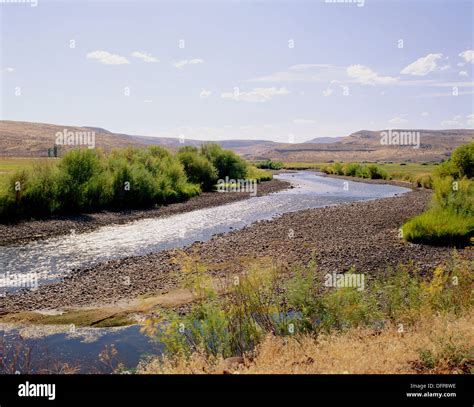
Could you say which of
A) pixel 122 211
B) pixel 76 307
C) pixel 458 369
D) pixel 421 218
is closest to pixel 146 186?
pixel 122 211

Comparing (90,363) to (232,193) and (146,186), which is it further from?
(232,193)

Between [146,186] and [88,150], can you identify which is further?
[146,186]

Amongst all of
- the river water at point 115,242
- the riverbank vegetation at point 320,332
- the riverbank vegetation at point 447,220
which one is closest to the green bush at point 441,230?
the riverbank vegetation at point 447,220

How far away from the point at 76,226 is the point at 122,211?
8141 millimetres

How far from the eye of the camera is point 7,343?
12430 mm

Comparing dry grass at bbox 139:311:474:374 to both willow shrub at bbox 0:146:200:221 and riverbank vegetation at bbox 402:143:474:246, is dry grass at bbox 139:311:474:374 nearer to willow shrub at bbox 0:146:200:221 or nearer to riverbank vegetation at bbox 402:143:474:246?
riverbank vegetation at bbox 402:143:474:246

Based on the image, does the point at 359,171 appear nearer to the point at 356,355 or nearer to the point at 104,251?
the point at 104,251

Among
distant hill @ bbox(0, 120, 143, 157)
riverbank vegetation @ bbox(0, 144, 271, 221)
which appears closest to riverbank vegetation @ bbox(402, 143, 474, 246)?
riverbank vegetation @ bbox(0, 144, 271, 221)

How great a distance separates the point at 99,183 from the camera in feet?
138

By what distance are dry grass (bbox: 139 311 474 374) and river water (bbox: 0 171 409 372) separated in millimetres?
4025

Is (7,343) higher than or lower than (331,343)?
lower

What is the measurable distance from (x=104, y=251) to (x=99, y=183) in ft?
59.2

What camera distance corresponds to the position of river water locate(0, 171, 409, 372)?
1218cm

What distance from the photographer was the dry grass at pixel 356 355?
7061 millimetres
